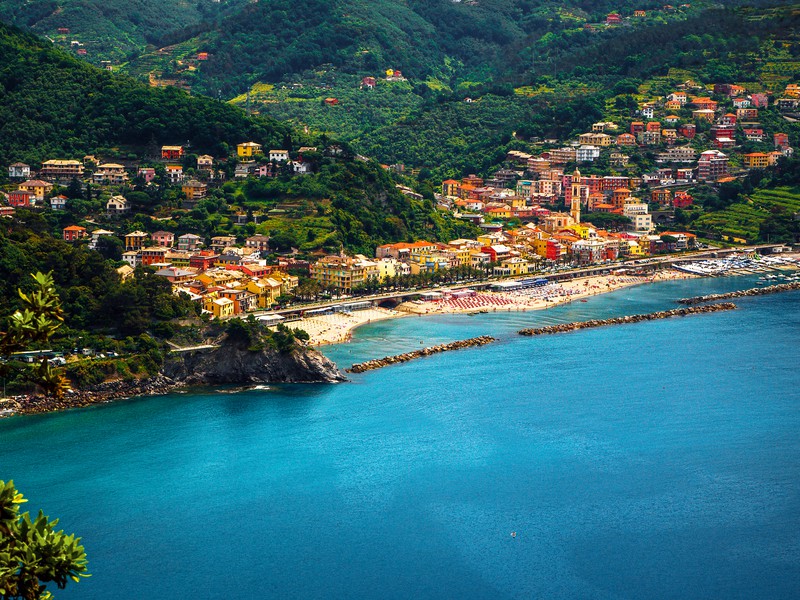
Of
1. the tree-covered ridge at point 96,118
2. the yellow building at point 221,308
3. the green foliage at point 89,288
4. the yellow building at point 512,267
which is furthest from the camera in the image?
the tree-covered ridge at point 96,118

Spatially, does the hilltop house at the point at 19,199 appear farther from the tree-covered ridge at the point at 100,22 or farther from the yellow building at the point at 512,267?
the tree-covered ridge at the point at 100,22

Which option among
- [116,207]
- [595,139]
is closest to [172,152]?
[116,207]

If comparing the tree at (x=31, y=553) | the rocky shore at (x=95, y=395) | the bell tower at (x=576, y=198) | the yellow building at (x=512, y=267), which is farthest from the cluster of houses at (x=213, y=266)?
the tree at (x=31, y=553)

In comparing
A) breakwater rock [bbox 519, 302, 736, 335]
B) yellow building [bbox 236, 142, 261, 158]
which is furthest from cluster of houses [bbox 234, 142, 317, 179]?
breakwater rock [bbox 519, 302, 736, 335]

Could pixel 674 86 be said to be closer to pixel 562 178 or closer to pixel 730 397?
pixel 562 178

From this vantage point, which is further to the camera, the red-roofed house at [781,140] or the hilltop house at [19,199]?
the red-roofed house at [781,140]

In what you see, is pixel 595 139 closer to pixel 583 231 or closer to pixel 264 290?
pixel 583 231

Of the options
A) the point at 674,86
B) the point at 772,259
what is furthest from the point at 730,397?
the point at 674,86
